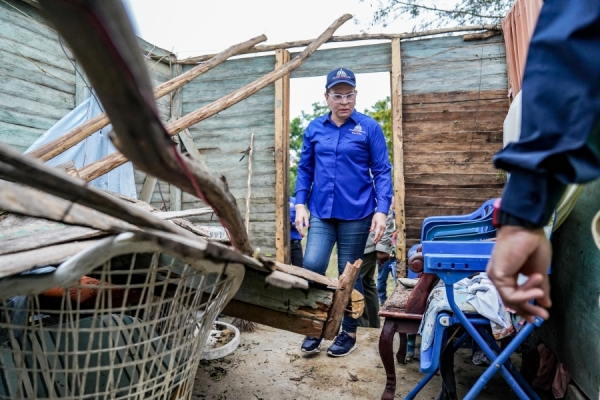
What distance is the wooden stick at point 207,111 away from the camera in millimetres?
2471

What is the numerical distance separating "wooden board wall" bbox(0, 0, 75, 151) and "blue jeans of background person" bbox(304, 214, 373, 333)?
307 centimetres

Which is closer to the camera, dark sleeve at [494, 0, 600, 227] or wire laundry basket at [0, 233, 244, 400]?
dark sleeve at [494, 0, 600, 227]

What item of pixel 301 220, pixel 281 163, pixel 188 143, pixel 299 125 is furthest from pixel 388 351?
pixel 299 125

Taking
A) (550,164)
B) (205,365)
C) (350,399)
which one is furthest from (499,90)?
(550,164)

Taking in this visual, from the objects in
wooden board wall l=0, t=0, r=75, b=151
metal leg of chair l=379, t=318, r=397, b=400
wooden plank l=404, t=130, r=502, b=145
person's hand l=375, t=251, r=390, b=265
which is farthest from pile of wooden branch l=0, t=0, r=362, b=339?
wooden plank l=404, t=130, r=502, b=145

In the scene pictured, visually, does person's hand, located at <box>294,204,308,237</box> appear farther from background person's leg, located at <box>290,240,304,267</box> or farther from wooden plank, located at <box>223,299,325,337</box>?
background person's leg, located at <box>290,240,304,267</box>

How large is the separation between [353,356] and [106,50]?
3.17 metres

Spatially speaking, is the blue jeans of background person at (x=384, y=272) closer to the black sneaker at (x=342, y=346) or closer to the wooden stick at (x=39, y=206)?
the black sneaker at (x=342, y=346)

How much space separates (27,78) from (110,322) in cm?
430

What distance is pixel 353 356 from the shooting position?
3271 millimetres

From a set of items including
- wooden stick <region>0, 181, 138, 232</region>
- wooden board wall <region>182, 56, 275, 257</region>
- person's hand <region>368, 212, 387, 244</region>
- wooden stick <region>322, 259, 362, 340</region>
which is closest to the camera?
wooden stick <region>0, 181, 138, 232</region>

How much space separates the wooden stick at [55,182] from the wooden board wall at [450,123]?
4545mm

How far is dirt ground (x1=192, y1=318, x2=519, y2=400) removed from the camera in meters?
2.69

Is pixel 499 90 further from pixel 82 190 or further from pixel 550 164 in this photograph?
pixel 82 190
